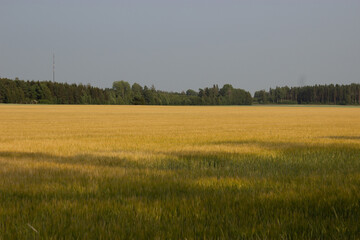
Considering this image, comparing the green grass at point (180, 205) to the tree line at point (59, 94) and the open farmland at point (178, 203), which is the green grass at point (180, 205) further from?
the tree line at point (59, 94)

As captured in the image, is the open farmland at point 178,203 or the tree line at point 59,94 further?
the tree line at point 59,94

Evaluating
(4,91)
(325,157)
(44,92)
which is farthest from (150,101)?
(325,157)

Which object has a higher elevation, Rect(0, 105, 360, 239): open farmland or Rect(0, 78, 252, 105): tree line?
Rect(0, 78, 252, 105): tree line

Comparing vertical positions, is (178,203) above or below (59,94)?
below

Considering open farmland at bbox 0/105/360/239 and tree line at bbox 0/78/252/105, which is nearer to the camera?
open farmland at bbox 0/105/360/239

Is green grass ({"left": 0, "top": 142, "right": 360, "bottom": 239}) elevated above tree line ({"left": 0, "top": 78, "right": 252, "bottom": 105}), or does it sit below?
below

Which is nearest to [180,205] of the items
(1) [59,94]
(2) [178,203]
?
(2) [178,203]

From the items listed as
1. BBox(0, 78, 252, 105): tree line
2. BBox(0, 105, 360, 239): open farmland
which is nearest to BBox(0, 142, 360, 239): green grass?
BBox(0, 105, 360, 239): open farmland

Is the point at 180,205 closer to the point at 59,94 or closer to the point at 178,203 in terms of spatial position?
the point at 178,203

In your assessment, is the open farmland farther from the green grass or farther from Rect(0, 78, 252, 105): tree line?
Result: Rect(0, 78, 252, 105): tree line

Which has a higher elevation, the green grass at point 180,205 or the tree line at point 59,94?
the tree line at point 59,94

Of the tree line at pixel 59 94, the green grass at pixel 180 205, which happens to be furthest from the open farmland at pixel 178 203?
the tree line at pixel 59 94

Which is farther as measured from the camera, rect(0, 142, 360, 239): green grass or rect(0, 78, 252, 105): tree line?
rect(0, 78, 252, 105): tree line

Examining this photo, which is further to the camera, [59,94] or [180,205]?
[59,94]
